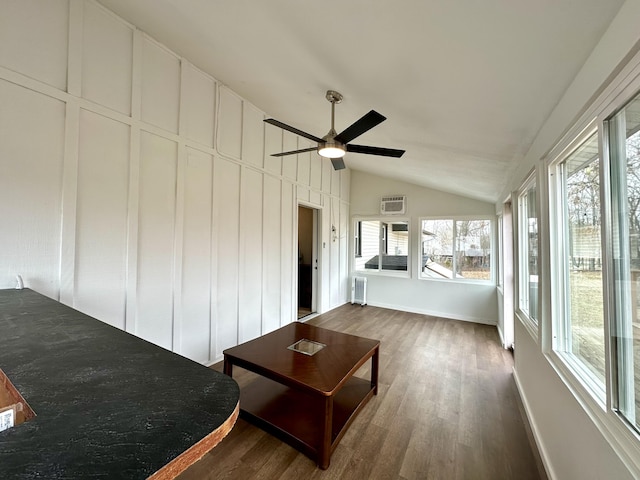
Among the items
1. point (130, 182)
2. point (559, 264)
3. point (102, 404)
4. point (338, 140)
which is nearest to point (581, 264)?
point (559, 264)

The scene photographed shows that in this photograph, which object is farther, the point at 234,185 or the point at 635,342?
the point at 234,185

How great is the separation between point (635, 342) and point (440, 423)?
64.0 inches

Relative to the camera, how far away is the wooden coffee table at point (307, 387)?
1768 millimetres

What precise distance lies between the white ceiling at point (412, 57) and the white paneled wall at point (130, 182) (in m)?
0.40

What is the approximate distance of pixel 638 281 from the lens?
3.10 ft

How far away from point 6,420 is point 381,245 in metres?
5.89

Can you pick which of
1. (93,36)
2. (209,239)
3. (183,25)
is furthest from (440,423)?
(93,36)

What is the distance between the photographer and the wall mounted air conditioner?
5578 mm

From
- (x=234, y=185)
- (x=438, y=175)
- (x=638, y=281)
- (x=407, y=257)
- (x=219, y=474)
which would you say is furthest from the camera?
(x=407, y=257)

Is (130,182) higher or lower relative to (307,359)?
higher

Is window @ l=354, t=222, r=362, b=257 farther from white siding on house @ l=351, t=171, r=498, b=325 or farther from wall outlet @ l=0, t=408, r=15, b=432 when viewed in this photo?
wall outlet @ l=0, t=408, r=15, b=432

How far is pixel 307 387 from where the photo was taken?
1.75 meters

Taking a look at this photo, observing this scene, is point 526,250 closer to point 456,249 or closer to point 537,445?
point 537,445

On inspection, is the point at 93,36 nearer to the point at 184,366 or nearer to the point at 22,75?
the point at 22,75
